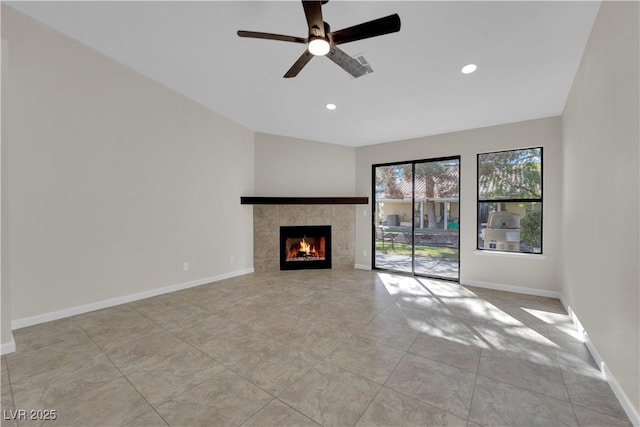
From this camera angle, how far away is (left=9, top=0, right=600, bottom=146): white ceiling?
2240mm

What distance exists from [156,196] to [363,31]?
350 centimetres

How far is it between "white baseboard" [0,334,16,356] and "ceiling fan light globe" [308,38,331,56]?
3.65 m

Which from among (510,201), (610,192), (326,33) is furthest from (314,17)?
(510,201)

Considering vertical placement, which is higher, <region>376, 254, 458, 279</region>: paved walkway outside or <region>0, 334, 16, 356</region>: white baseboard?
<region>376, 254, 458, 279</region>: paved walkway outside

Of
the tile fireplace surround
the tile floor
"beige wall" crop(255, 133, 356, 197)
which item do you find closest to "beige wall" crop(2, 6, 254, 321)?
the tile floor

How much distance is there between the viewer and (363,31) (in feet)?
6.28

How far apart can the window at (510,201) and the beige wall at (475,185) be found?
0.12 meters

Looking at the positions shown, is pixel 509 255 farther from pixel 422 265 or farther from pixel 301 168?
pixel 301 168

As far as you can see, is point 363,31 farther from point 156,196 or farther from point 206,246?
point 206,246

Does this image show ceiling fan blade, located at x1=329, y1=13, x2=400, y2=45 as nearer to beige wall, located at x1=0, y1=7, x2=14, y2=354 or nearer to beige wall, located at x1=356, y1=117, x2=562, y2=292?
beige wall, located at x1=0, y1=7, x2=14, y2=354

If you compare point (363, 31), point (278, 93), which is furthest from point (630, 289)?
point (278, 93)

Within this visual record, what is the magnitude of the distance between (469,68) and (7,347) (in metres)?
5.25

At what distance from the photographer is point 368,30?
6.24ft

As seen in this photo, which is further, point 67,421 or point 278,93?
point 278,93
